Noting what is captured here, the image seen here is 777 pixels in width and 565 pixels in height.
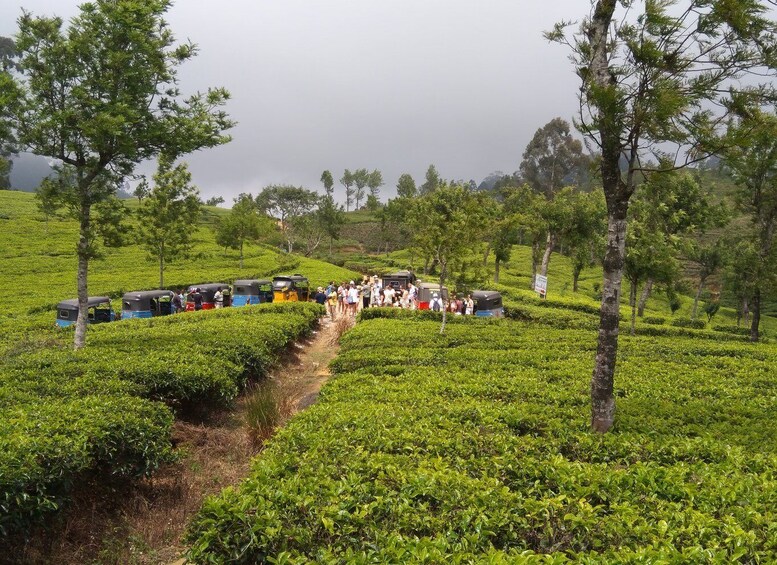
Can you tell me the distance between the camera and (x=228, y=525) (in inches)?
170

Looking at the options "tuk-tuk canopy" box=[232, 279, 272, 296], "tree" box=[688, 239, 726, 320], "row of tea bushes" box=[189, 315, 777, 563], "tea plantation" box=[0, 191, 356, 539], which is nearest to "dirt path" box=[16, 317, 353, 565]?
"tea plantation" box=[0, 191, 356, 539]

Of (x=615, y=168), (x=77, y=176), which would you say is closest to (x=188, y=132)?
(x=77, y=176)

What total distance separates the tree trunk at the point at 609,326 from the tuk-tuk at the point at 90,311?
20217 mm

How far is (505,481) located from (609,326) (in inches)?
122

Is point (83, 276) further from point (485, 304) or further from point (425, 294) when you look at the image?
point (425, 294)

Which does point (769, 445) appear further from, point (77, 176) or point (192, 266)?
point (192, 266)

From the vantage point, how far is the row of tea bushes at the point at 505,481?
4047 mm

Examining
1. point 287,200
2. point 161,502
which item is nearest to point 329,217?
point 287,200

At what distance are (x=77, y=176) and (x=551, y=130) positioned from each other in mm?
63928

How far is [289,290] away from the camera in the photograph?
2761 centimetres

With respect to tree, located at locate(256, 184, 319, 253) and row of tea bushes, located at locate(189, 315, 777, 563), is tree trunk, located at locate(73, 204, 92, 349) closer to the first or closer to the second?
row of tea bushes, located at locate(189, 315, 777, 563)

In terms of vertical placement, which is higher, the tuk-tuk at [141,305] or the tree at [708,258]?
the tree at [708,258]

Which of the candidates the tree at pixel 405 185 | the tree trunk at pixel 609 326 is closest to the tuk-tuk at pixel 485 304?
the tree trunk at pixel 609 326

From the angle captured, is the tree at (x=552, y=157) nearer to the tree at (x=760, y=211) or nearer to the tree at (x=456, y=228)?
the tree at (x=760, y=211)
